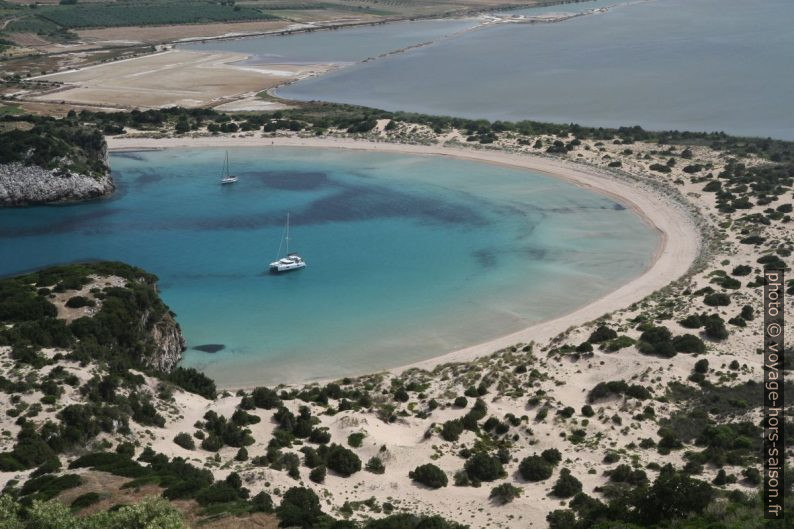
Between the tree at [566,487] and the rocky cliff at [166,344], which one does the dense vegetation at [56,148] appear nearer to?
the rocky cliff at [166,344]

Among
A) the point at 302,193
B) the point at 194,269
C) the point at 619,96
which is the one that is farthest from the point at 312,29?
the point at 194,269

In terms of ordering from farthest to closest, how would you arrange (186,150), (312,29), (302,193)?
(312,29) → (186,150) → (302,193)

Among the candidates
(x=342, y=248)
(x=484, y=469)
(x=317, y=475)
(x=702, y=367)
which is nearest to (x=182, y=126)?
(x=342, y=248)

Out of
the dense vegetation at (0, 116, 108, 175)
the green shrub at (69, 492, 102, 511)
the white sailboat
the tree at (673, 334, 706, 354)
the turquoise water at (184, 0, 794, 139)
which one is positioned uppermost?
the turquoise water at (184, 0, 794, 139)

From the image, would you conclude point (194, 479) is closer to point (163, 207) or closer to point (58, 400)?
point (58, 400)

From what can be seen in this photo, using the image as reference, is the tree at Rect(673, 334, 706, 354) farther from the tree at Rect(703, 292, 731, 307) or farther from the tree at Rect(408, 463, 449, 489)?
the tree at Rect(408, 463, 449, 489)

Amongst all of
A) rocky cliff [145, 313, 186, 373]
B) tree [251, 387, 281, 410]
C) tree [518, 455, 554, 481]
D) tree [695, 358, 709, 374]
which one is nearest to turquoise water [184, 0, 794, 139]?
tree [695, 358, 709, 374]

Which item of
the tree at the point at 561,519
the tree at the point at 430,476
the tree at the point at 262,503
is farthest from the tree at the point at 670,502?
the tree at the point at 262,503
